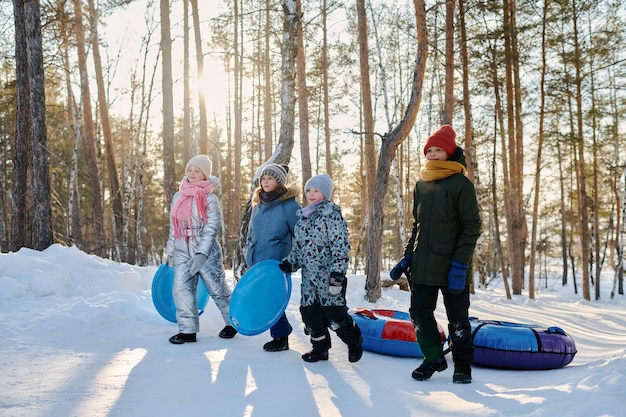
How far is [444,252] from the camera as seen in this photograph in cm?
379

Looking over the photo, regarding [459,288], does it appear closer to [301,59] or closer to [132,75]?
[301,59]

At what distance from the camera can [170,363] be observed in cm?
411

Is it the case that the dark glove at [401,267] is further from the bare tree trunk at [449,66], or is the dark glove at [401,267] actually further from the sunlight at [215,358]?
the bare tree trunk at [449,66]

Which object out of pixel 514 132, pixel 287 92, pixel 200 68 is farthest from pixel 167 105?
pixel 514 132

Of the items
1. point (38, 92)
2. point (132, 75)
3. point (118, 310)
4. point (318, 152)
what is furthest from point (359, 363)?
point (318, 152)

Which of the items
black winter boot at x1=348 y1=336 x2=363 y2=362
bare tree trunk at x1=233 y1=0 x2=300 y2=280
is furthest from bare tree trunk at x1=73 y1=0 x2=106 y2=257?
black winter boot at x1=348 y1=336 x2=363 y2=362

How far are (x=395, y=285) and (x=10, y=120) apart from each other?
22.4 m

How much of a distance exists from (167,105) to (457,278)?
10.7m

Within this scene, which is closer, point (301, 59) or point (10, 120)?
point (301, 59)

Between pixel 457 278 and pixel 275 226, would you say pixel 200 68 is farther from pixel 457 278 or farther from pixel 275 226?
pixel 457 278

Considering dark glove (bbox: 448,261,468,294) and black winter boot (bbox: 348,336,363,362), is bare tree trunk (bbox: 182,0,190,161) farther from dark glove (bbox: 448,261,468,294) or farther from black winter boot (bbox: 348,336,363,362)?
dark glove (bbox: 448,261,468,294)

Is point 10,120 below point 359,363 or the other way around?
the other way around

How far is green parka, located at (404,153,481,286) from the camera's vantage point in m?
3.71

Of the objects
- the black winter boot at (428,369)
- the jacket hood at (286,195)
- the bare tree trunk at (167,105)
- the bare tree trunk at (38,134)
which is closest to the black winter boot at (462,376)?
the black winter boot at (428,369)
